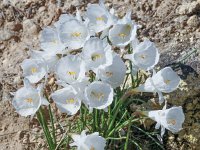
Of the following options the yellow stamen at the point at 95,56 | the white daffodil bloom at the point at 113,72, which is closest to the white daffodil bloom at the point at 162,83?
the white daffodil bloom at the point at 113,72

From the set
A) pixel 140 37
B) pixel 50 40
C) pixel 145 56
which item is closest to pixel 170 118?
pixel 145 56

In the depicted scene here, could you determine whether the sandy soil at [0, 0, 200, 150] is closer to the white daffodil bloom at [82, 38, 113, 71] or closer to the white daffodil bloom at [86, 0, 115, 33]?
the white daffodil bloom at [86, 0, 115, 33]

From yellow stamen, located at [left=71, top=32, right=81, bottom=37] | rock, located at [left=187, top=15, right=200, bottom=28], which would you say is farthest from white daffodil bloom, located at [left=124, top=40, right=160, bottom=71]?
rock, located at [left=187, top=15, right=200, bottom=28]

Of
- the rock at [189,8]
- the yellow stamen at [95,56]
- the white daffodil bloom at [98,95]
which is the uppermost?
the yellow stamen at [95,56]

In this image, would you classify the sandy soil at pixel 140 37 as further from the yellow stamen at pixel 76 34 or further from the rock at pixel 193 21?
the yellow stamen at pixel 76 34

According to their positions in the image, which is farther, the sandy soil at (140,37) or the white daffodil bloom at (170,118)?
the sandy soil at (140,37)

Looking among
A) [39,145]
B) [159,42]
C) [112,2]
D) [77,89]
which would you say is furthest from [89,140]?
[112,2]

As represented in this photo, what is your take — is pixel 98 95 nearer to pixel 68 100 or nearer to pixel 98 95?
pixel 98 95
